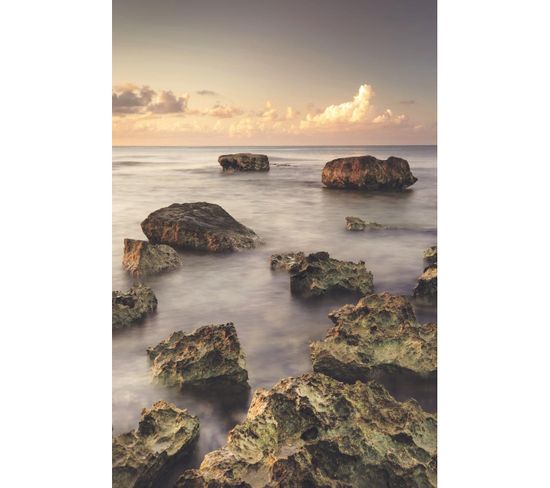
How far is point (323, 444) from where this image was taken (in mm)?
1914

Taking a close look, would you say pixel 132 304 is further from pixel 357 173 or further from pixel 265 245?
pixel 357 173

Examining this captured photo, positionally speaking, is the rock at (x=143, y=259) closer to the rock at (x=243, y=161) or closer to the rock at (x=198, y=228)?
the rock at (x=198, y=228)

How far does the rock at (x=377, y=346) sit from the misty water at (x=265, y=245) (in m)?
0.06

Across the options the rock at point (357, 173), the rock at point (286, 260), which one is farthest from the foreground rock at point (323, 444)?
the rock at point (357, 173)

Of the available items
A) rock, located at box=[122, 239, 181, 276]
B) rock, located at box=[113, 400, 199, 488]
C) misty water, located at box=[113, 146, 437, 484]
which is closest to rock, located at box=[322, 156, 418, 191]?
misty water, located at box=[113, 146, 437, 484]

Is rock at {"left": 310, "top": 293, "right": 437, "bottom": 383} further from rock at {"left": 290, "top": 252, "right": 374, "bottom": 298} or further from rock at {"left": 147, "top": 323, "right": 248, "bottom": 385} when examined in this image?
rock at {"left": 147, "top": 323, "right": 248, "bottom": 385}

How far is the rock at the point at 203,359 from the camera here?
7.18ft

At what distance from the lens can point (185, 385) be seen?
218 centimetres

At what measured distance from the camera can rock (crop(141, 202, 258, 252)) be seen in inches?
100
